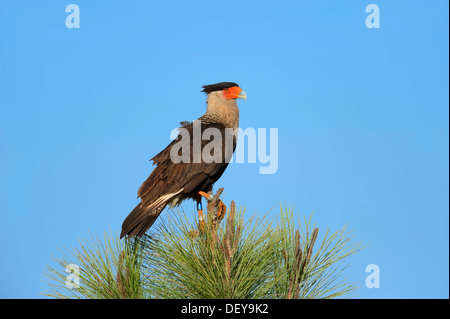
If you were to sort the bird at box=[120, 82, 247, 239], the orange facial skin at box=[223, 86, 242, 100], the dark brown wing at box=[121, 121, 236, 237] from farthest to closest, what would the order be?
the orange facial skin at box=[223, 86, 242, 100] → the dark brown wing at box=[121, 121, 236, 237] → the bird at box=[120, 82, 247, 239]

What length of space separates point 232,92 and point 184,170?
169 cm

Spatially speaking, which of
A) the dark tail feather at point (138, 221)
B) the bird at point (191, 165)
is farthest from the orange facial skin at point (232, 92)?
the dark tail feather at point (138, 221)

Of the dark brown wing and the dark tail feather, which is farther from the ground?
the dark brown wing

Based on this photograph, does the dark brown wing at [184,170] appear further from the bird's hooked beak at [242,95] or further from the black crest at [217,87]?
the black crest at [217,87]

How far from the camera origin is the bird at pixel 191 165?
460 centimetres

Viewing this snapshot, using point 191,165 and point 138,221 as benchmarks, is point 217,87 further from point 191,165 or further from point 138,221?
point 138,221

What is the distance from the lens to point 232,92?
Answer: 6520 millimetres

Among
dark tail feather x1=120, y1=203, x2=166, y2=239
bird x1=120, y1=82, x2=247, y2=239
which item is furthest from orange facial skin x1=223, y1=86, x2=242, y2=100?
dark tail feather x1=120, y1=203, x2=166, y2=239

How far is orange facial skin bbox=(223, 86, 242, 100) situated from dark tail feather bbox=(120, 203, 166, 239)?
93.4 inches

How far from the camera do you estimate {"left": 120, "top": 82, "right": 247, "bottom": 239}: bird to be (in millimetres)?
4598

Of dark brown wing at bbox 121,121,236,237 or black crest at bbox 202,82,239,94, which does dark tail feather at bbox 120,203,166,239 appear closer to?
dark brown wing at bbox 121,121,236,237

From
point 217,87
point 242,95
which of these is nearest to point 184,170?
point 242,95
